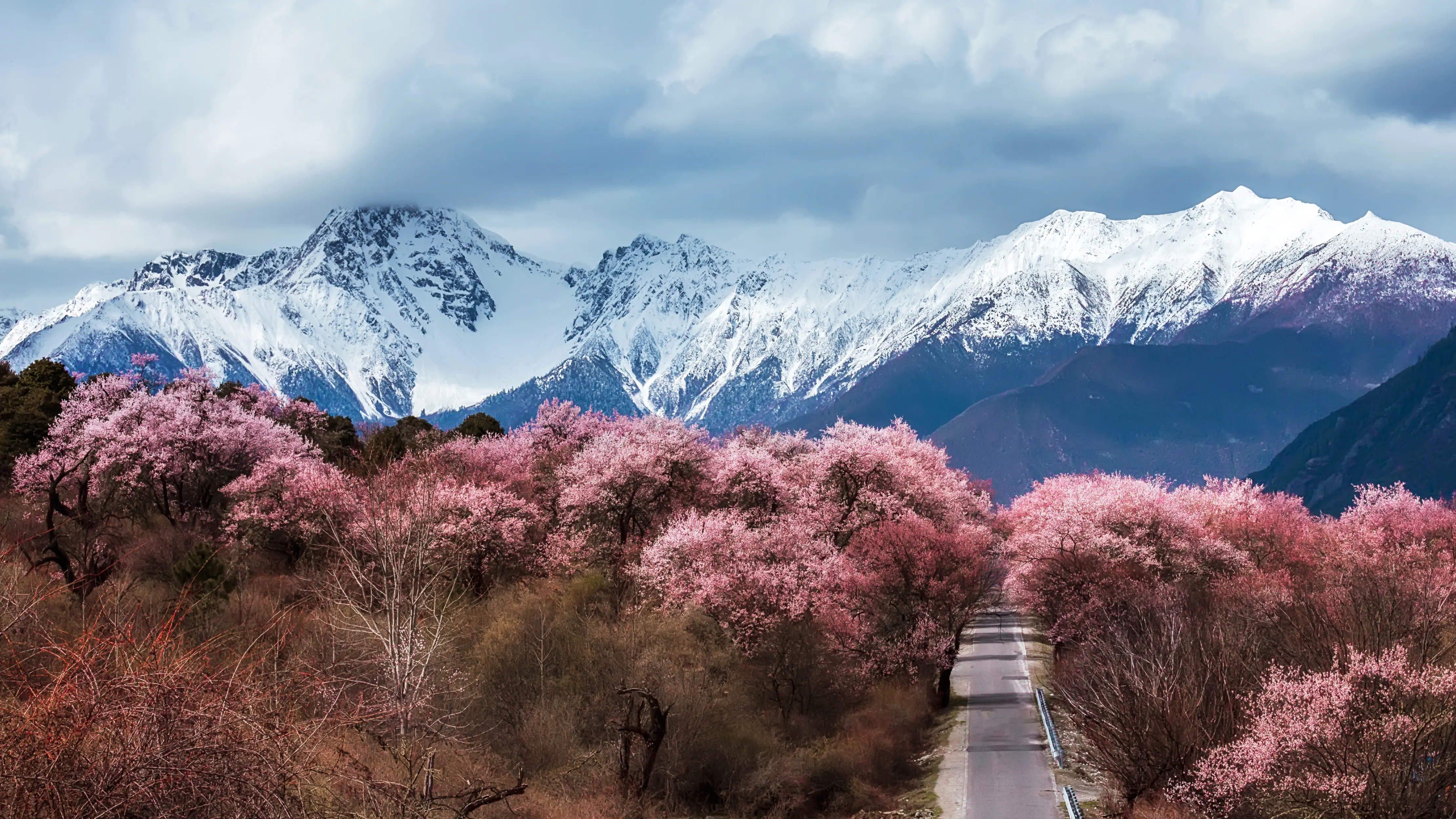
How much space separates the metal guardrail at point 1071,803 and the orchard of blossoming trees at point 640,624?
1.10 meters

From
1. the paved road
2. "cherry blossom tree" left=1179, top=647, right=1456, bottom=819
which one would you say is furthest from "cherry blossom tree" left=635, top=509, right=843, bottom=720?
"cherry blossom tree" left=1179, top=647, right=1456, bottom=819

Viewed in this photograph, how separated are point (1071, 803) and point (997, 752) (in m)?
10.1

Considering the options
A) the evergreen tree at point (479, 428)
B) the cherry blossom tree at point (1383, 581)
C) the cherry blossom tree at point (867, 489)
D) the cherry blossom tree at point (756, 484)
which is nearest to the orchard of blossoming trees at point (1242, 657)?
the cherry blossom tree at point (1383, 581)

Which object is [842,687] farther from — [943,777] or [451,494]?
[451,494]

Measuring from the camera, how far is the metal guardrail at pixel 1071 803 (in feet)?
124

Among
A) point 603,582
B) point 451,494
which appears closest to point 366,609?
point 451,494

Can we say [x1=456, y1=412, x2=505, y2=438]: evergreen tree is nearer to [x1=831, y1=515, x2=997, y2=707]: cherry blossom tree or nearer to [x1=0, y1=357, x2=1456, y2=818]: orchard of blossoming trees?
[x1=0, y1=357, x2=1456, y2=818]: orchard of blossoming trees

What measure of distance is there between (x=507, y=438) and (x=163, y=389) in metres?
22.0

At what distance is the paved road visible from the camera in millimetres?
41188

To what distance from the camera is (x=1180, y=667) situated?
3619 centimetres

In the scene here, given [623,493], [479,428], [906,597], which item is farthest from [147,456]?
[479,428]

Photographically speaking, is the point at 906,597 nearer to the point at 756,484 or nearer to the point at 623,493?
the point at 756,484

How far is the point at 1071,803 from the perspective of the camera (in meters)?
39.2

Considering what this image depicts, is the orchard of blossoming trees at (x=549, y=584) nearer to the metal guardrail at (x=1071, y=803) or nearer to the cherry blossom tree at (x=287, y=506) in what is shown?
the cherry blossom tree at (x=287, y=506)
